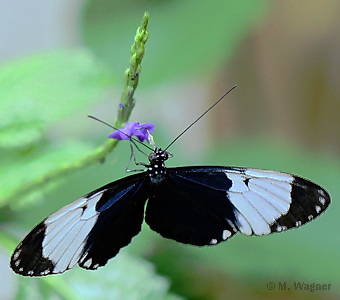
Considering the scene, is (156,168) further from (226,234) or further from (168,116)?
(168,116)

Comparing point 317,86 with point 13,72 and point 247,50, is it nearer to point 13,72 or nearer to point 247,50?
point 247,50

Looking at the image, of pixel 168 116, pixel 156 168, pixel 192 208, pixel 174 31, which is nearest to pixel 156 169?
pixel 156 168

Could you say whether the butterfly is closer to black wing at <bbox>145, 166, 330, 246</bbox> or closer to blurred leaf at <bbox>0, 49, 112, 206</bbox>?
black wing at <bbox>145, 166, 330, 246</bbox>

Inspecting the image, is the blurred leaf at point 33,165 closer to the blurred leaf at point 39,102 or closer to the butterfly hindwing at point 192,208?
the blurred leaf at point 39,102

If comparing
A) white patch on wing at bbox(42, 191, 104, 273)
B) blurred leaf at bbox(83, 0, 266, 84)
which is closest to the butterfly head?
white patch on wing at bbox(42, 191, 104, 273)

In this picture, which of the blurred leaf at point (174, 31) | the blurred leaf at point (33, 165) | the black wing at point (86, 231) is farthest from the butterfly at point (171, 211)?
the blurred leaf at point (174, 31)
